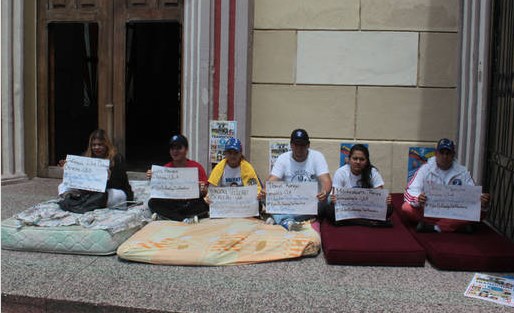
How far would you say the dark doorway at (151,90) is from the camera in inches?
335

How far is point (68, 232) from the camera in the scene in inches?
200

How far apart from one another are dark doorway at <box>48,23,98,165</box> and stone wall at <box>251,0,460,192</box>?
118 inches

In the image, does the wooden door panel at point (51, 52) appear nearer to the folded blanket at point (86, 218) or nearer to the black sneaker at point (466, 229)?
the folded blanket at point (86, 218)

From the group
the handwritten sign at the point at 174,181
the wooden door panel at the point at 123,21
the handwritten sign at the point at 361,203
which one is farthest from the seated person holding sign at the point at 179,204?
the wooden door panel at the point at 123,21

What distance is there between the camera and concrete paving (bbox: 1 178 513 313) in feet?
12.8

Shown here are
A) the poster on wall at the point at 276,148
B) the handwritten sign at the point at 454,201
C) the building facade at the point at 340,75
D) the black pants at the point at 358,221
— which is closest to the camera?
the handwritten sign at the point at 454,201

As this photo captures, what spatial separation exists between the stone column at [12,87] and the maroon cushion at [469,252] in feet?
20.3

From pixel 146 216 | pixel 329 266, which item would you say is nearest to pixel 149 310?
pixel 329 266

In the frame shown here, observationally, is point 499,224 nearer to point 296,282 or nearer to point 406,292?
point 406,292

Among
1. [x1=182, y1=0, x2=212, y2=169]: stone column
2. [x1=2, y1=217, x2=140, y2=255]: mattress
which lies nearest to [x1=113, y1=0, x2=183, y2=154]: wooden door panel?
[x1=182, y1=0, x2=212, y2=169]: stone column

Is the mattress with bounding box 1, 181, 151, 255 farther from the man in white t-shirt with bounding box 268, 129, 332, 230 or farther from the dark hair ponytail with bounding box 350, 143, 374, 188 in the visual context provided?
the dark hair ponytail with bounding box 350, 143, 374, 188

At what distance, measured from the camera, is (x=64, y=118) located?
29.2ft

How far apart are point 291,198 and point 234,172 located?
78cm

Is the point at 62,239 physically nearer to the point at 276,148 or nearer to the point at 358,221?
the point at 358,221
